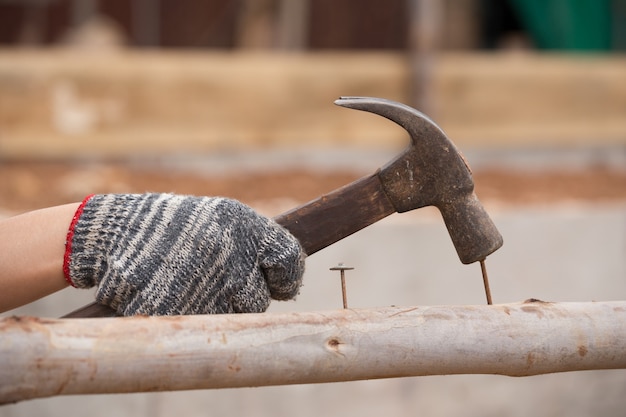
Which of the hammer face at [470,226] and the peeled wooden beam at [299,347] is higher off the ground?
the hammer face at [470,226]

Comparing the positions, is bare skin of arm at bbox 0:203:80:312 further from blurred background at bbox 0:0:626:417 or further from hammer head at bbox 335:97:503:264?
blurred background at bbox 0:0:626:417

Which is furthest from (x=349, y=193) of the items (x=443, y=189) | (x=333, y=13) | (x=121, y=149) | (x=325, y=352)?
(x=333, y=13)

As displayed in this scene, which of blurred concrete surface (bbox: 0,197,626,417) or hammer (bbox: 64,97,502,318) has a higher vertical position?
hammer (bbox: 64,97,502,318)

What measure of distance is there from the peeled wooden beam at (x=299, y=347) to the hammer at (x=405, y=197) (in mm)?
151

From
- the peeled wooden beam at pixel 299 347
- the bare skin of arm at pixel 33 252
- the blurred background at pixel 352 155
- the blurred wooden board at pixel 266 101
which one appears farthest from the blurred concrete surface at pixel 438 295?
the blurred wooden board at pixel 266 101

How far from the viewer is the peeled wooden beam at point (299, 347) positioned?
1337 millimetres

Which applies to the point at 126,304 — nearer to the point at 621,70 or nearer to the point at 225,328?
the point at 225,328

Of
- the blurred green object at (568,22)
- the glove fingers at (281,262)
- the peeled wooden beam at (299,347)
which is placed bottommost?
the peeled wooden beam at (299,347)

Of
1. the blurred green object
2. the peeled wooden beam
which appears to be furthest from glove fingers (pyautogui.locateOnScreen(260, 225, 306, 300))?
the blurred green object

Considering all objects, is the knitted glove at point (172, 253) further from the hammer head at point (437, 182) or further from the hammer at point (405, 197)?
the hammer head at point (437, 182)

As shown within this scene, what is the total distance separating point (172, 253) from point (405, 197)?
487 mm

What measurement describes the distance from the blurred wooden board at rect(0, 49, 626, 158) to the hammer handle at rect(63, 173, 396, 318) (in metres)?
3.80

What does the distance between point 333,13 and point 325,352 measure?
7.57 m

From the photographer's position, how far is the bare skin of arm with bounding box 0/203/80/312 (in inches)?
60.4
